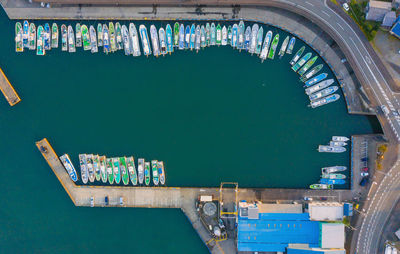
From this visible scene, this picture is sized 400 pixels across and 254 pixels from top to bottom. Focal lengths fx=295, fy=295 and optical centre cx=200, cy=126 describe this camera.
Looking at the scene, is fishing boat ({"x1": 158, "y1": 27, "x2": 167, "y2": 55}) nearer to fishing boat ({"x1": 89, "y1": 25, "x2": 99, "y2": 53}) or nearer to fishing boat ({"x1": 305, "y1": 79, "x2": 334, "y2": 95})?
fishing boat ({"x1": 89, "y1": 25, "x2": 99, "y2": 53})

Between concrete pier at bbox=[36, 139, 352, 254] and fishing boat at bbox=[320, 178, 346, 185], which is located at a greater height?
fishing boat at bbox=[320, 178, 346, 185]

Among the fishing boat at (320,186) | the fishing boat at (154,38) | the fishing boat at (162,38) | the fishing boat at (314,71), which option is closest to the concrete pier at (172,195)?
the fishing boat at (320,186)

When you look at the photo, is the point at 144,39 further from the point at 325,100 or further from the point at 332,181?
the point at 332,181

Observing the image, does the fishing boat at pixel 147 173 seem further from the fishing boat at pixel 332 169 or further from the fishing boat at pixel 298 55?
the fishing boat at pixel 298 55

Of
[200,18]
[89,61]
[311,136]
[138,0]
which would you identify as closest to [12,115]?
[89,61]

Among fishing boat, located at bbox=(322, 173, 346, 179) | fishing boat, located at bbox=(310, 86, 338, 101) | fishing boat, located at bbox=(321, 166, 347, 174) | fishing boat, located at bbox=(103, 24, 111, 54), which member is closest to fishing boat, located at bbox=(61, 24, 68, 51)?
fishing boat, located at bbox=(103, 24, 111, 54)

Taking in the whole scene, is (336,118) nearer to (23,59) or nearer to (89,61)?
(89,61)

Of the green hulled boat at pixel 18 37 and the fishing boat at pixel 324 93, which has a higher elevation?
the green hulled boat at pixel 18 37
